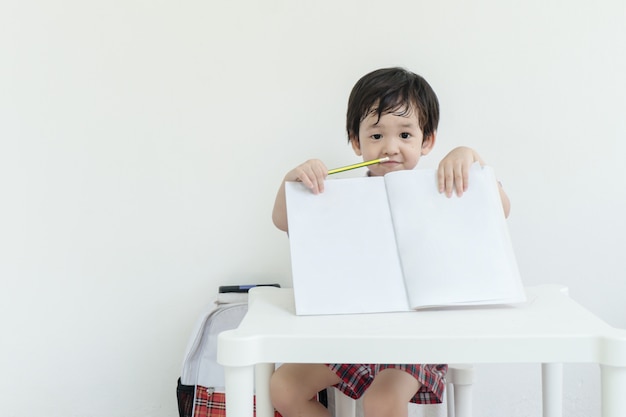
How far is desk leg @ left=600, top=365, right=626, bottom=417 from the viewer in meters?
0.67

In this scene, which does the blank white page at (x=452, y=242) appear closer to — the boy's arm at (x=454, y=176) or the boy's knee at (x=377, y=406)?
the boy's arm at (x=454, y=176)

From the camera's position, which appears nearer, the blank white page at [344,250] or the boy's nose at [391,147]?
the blank white page at [344,250]

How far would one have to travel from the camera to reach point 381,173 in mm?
1149

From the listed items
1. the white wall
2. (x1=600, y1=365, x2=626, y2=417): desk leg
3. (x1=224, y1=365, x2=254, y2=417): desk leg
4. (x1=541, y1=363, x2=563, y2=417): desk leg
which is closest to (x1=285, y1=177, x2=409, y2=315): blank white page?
(x1=224, y1=365, x2=254, y2=417): desk leg

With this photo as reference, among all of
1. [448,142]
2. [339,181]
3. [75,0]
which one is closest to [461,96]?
[448,142]

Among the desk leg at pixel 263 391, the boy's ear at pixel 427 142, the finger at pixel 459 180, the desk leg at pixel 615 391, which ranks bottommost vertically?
the desk leg at pixel 263 391

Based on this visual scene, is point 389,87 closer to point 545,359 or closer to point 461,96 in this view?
A: point 461,96

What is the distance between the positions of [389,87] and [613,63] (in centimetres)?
54

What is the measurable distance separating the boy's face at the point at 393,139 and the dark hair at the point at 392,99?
0.5 inches

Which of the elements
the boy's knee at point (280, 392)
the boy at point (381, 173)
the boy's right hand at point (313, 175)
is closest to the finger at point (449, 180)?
the boy at point (381, 173)

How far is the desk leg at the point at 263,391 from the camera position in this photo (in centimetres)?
87

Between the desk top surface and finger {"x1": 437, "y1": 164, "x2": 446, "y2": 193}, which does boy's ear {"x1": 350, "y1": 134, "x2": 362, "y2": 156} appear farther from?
the desk top surface

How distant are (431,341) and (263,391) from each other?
0.31m

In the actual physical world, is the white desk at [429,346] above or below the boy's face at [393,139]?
below
